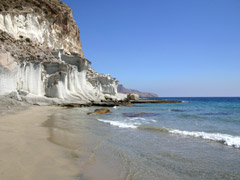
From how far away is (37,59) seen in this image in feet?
73.8

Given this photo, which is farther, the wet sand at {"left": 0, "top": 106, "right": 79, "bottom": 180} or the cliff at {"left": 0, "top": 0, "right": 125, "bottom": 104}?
the cliff at {"left": 0, "top": 0, "right": 125, "bottom": 104}

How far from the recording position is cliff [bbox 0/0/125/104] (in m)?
18.9

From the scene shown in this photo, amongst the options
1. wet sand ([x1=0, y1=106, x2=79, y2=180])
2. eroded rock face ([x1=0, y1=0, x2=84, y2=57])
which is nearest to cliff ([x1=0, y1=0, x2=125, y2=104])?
eroded rock face ([x1=0, y1=0, x2=84, y2=57])

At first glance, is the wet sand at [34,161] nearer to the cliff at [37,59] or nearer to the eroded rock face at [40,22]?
the cliff at [37,59]

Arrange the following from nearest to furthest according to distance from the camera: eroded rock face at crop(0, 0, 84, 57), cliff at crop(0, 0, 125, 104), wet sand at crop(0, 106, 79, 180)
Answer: wet sand at crop(0, 106, 79, 180), cliff at crop(0, 0, 125, 104), eroded rock face at crop(0, 0, 84, 57)

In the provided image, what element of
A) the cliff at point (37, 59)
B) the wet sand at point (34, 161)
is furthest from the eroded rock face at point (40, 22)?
the wet sand at point (34, 161)

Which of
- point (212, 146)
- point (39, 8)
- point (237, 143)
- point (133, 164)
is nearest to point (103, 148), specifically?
point (133, 164)

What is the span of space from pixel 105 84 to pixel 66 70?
19251 mm

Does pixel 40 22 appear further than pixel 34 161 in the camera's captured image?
Yes

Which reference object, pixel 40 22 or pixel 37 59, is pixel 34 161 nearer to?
pixel 37 59

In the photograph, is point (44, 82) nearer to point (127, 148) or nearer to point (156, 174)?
point (127, 148)

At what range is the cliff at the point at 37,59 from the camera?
62.1 feet

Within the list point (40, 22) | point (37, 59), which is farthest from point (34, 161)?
point (40, 22)

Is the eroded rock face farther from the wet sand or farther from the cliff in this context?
the wet sand
